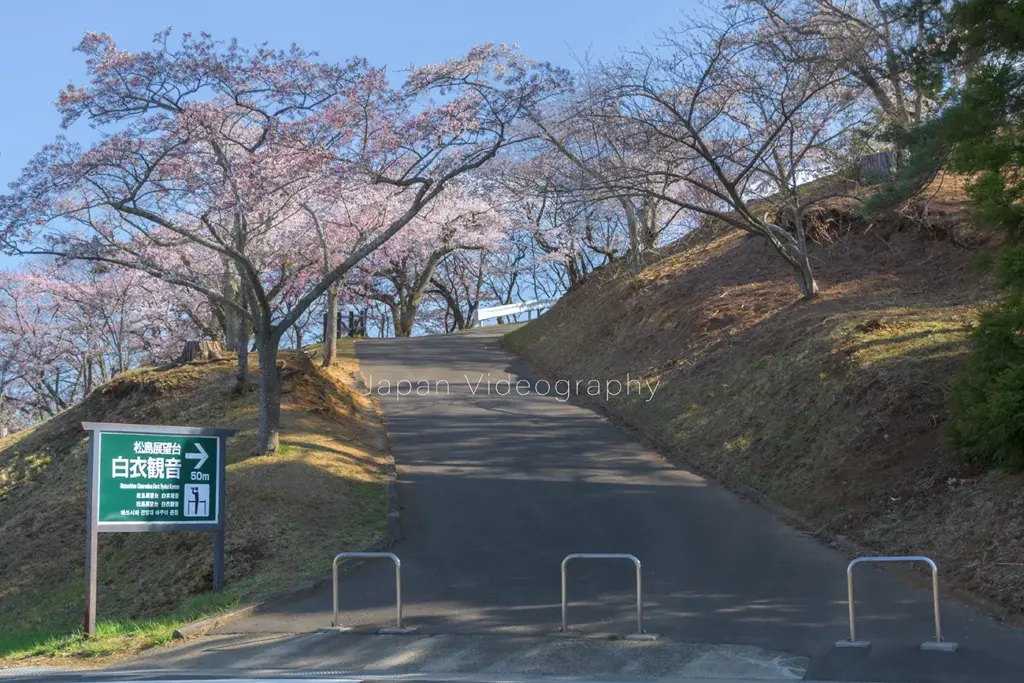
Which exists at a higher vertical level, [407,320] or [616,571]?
[407,320]

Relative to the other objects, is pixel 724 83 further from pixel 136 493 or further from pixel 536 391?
pixel 136 493

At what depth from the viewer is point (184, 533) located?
Result: 14.4 meters

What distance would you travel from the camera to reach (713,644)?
8.70 metres

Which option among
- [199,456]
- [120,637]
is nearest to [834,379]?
[199,456]

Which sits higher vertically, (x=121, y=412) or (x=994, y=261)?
(x=994, y=261)

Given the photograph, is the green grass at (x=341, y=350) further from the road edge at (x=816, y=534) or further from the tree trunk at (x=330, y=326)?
the road edge at (x=816, y=534)

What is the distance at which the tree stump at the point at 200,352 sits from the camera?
24047mm

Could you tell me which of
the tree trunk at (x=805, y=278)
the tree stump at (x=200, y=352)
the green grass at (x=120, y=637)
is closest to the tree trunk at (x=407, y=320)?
the tree stump at (x=200, y=352)

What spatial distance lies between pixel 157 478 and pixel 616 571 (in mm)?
5844

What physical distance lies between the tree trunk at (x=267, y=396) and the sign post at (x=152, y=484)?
4054 millimetres

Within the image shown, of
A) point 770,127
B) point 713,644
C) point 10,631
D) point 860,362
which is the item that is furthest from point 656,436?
point 10,631

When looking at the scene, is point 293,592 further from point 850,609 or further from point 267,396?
point 850,609

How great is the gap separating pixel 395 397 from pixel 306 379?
4112 mm

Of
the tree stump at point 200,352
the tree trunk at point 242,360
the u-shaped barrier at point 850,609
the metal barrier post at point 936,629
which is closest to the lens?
the metal barrier post at point 936,629
